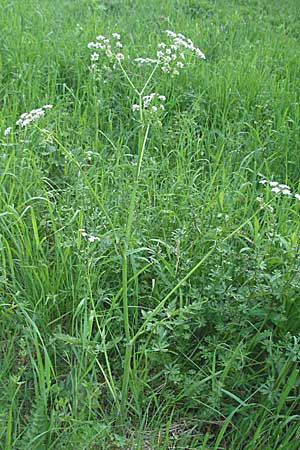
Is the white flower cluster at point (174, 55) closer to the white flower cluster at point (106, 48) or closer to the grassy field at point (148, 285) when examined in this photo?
the grassy field at point (148, 285)

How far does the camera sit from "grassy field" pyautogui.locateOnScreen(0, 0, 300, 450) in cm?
194

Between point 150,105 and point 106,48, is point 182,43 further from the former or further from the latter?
point 106,48

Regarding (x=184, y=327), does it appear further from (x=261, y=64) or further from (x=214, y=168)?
(x=261, y=64)

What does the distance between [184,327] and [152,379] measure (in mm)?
198

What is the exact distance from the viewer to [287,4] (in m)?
6.74

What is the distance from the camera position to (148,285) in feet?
7.64

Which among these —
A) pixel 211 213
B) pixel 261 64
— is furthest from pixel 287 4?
pixel 211 213

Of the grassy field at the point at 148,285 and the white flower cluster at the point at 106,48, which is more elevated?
the white flower cluster at the point at 106,48

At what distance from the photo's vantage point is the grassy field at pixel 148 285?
6.37ft

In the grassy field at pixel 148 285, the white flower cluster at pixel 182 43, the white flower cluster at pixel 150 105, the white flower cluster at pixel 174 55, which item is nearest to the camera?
the grassy field at pixel 148 285

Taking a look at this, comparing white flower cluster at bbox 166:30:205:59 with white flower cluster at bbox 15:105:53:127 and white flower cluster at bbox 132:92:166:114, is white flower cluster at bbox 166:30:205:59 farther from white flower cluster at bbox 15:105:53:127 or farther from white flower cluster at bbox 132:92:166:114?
white flower cluster at bbox 15:105:53:127

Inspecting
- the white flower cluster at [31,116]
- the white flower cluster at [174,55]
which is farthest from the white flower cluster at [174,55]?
the white flower cluster at [31,116]

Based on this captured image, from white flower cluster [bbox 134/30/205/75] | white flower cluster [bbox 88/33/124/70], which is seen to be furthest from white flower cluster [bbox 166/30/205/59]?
white flower cluster [bbox 88/33/124/70]

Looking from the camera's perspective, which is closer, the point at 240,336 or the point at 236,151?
the point at 240,336
